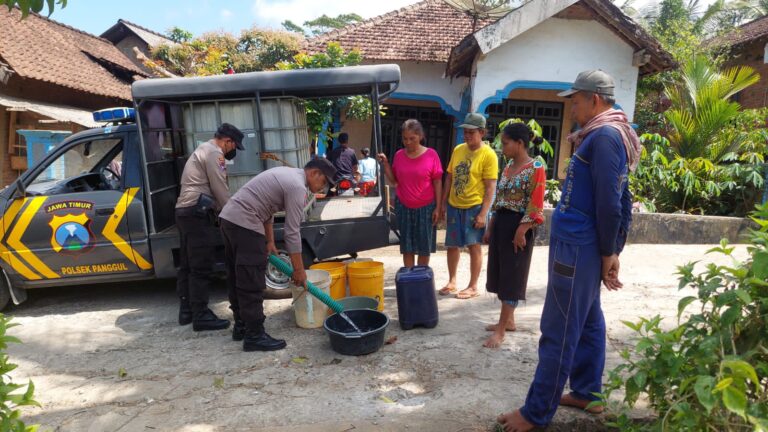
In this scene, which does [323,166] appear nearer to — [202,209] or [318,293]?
[318,293]

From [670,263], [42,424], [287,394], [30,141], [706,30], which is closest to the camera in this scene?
[42,424]

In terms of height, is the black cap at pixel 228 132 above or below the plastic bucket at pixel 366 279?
above

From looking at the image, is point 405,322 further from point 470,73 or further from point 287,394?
point 470,73

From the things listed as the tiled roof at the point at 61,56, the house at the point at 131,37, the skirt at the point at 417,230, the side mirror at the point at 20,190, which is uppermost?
the house at the point at 131,37

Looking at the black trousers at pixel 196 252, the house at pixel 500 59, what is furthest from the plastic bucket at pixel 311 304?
the house at pixel 500 59

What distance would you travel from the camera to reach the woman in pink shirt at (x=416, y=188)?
4.55 m

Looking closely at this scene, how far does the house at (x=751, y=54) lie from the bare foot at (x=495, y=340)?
498 inches

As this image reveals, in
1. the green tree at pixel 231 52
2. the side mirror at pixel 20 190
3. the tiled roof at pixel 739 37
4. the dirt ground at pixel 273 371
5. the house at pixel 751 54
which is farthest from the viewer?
the green tree at pixel 231 52

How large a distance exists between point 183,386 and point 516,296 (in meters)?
2.45

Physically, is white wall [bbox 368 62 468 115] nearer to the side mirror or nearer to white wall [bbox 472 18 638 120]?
white wall [bbox 472 18 638 120]

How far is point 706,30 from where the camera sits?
16.9m

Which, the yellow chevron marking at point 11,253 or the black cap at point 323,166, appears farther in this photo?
the yellow chevron marking at point 11,253

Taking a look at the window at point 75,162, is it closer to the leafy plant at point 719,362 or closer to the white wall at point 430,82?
the leafy plant at point 719,362

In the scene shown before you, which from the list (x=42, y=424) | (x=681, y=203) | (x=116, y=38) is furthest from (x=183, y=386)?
(x=116, y=38)
